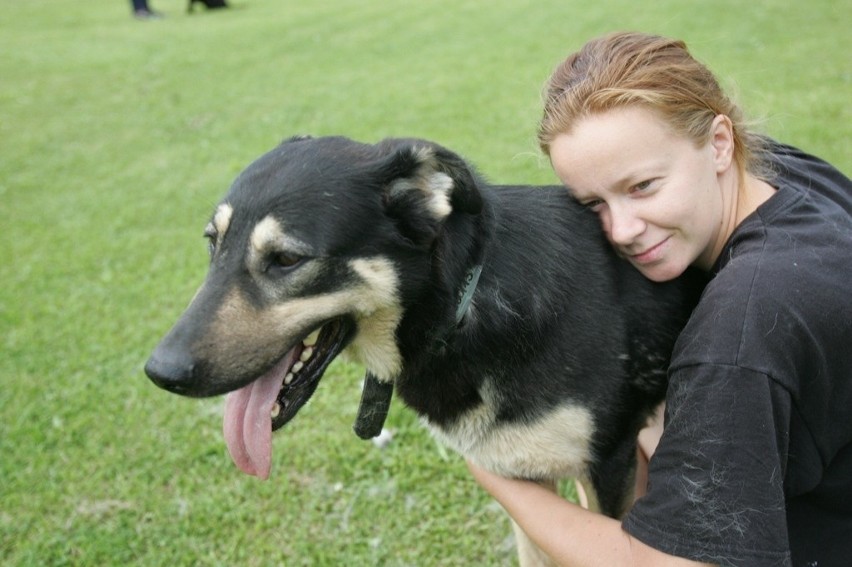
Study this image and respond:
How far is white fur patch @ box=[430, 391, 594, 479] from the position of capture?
7.78 ft

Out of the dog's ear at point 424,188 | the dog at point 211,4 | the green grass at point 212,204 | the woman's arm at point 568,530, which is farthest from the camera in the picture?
the dog at point 211,4

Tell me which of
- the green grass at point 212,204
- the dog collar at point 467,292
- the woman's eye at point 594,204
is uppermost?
the woman's eye at point 594,204

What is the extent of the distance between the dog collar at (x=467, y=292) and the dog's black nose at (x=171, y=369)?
854 millimetres

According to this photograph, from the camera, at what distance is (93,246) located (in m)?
6.75

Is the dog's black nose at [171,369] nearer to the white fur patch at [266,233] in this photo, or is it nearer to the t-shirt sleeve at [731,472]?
the white fur patch at [266,233]

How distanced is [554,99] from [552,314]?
31.4 inches

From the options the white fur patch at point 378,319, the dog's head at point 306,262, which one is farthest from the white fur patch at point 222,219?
the white fur patch at point 378,319

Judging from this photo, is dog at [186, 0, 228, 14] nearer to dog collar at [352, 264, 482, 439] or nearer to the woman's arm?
dog collar at [352, 264, 482, 439]


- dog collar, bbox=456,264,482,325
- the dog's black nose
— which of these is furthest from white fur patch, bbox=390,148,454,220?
the dog's black nose

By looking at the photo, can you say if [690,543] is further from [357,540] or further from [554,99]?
[357,540]

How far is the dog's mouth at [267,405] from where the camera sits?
2.24 meters

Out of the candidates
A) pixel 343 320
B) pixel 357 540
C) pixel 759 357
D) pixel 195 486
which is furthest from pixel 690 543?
pixel 195 486

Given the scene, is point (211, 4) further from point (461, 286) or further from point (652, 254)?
point (652, 254)

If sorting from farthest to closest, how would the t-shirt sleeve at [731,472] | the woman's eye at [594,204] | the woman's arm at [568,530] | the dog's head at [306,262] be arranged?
the woman's eye at [594,204]
the dog's head at [306,262]
the woman's arm at [568,530]
the t-shirt sleeve at [731,472]
